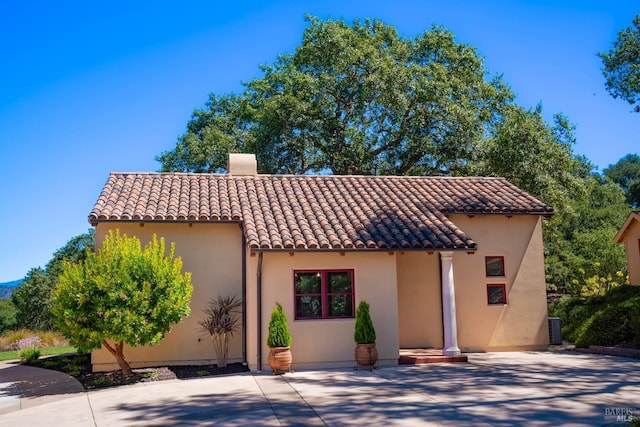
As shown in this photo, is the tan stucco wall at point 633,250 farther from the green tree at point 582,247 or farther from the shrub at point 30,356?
the shrub at point 30,356

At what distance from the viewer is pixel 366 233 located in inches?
599

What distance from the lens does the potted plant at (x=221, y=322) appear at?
49.4 feet

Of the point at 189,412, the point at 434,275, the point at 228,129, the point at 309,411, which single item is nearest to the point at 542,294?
the point at 434,275

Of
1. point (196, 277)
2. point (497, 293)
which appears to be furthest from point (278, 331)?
point (497, 293)

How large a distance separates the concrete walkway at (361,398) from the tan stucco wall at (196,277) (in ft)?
6.88

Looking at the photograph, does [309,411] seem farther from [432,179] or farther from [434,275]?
[432,179]

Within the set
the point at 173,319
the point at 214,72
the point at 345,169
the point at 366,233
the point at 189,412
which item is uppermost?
the point at 214,72

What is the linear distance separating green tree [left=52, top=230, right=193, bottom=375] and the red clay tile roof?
6.60ft

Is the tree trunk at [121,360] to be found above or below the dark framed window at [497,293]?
below

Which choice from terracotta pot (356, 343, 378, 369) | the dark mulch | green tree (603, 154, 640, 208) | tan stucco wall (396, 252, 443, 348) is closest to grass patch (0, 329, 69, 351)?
the dark mulch

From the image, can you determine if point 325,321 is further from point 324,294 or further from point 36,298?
point 36,298

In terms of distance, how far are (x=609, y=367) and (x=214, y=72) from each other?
1688 centimetres

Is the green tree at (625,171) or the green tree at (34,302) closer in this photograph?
the green tree at (34,302)

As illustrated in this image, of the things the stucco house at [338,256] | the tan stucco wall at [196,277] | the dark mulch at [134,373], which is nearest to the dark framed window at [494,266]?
the stucco house at [338,256]
